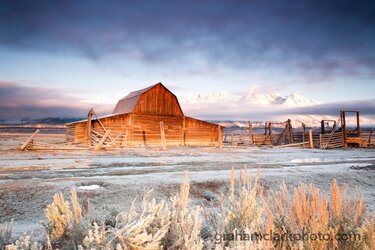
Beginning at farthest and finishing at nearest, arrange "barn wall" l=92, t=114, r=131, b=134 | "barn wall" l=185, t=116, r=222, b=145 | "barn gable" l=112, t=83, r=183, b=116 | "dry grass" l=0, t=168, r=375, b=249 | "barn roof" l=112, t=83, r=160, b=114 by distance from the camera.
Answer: "barn wall" l=185, t=116, r=222, b=145, "barn roof" l=112, t=83, r=160, b=114, "barn gable" l=112, t=83, r=183, b=116, "barn wall" l=92, t=114, r=131, b=134, "dry grass" l=0, t=168, r=375, b=249

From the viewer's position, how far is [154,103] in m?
29.6

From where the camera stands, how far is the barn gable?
2853 centimetres

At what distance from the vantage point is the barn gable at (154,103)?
28.5 meters

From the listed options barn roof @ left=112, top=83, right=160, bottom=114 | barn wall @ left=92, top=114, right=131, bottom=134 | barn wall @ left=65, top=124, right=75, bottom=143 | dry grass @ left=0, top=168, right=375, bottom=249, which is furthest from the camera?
barn wall @ left=65, top=124, right=75, bottom=143

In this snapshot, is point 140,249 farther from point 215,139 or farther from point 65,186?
point 215,139

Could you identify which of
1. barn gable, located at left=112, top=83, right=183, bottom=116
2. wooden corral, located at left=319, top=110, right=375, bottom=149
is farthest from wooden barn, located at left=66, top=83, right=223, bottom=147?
wooden corral, located at left=319, top=110, right=375, bottom=149

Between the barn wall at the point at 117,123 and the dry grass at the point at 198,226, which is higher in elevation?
the barn wall at the point at 117,123

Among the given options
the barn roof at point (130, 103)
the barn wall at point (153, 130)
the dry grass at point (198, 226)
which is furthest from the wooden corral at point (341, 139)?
the dry grass at point (198, 226)

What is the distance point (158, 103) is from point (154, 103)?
510mm

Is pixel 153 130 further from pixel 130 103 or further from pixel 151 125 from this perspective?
pixel 130 103

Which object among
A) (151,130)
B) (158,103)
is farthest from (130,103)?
(151,130)

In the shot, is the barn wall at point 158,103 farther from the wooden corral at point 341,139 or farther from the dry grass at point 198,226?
the dry grass at point 198,226

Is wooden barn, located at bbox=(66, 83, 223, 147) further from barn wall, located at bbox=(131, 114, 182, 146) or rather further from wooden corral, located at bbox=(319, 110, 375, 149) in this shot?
wooden corral, located at bbox=(319, 110, 375, 149)

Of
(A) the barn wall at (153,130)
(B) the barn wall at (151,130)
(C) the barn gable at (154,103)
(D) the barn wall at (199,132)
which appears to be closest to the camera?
(B) the barn wall at (151,130)
